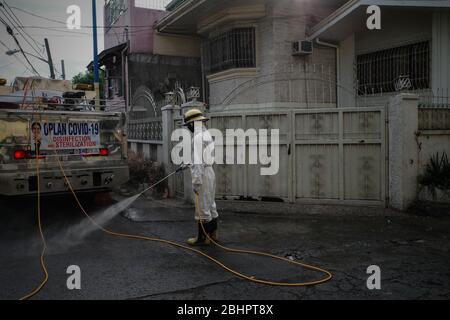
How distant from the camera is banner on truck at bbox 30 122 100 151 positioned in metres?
6.99

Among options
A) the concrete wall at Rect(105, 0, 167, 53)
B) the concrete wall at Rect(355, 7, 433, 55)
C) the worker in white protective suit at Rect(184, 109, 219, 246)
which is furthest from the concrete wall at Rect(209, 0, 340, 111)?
the worker in white protective suit at Rect(184, 109, 219, 246)

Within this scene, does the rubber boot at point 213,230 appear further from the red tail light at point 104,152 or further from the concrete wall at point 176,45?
the concrete wall at point 176,45

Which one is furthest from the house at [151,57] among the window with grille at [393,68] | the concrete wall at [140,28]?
the window with grille at [393,68]

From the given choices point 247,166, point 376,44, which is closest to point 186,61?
point 376,44

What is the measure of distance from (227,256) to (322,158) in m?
3.57

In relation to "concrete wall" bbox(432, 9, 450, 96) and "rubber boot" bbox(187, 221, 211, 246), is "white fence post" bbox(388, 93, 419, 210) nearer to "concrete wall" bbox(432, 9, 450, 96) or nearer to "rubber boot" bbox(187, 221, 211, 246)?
"concrete wall" bbox(432, 9, 450, 96)

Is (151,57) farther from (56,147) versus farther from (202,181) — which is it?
(202,181)

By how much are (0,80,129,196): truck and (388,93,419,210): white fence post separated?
505cm

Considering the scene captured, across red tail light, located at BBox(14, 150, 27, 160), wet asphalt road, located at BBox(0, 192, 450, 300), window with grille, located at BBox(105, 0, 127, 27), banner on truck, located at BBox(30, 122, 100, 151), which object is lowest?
wet asphalt road, located at BBox(0, 192, 450, 300)

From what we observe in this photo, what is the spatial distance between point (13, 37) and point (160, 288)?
42.2 ft

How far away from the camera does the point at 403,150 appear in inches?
301

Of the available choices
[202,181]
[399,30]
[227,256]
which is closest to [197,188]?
[202,181]

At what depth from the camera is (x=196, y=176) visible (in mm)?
5941
